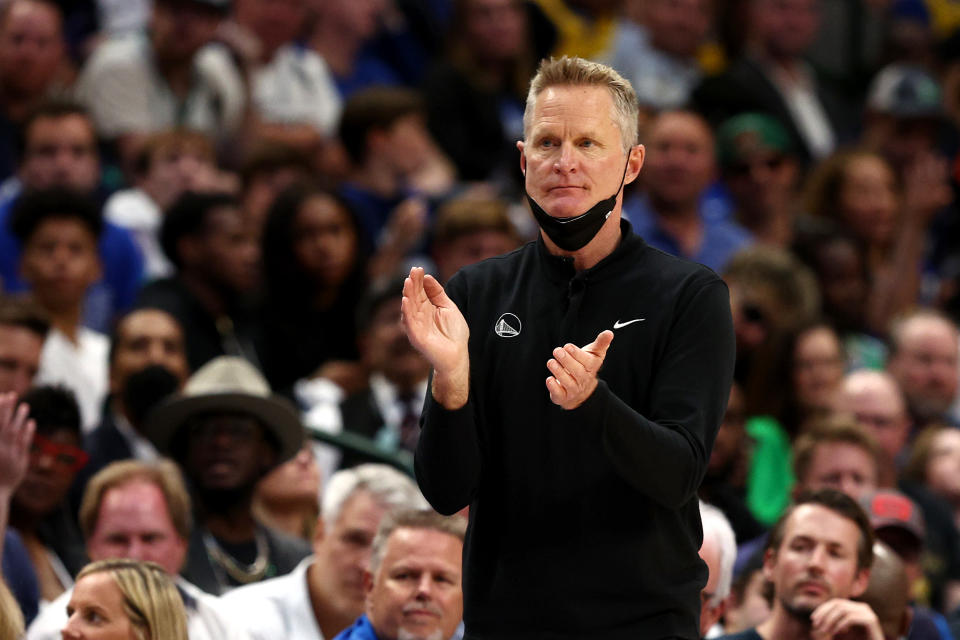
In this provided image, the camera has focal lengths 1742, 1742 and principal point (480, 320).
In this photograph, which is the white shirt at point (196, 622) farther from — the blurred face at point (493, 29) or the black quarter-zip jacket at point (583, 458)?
the blurred face at point (493, 29)

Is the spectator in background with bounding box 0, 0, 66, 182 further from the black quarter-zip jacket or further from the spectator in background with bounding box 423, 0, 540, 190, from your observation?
the black quarter-zip jacket

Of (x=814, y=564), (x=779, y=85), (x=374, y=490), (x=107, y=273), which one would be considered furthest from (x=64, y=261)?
(x=779, y=85)

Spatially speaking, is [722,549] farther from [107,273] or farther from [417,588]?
[107,273]

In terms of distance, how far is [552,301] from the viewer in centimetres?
320

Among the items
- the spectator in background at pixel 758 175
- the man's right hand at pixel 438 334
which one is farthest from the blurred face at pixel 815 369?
the man's right hand at pixel 438 334

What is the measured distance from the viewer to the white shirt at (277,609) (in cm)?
545

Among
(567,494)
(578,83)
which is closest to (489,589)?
(567,494)

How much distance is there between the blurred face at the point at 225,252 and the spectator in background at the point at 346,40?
2.50 meters

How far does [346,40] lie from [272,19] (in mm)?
717

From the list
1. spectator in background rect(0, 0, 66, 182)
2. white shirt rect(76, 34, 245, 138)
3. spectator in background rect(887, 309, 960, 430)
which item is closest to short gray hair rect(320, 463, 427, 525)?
spectator in background rect(887, 309, 960, 430)

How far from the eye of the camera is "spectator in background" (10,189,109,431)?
7441mm

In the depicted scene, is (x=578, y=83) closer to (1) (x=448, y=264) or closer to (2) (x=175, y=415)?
A: (2) (x=175, y=415)

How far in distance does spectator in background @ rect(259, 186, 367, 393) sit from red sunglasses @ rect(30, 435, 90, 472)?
7.06ft

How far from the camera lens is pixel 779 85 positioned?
11.4m
